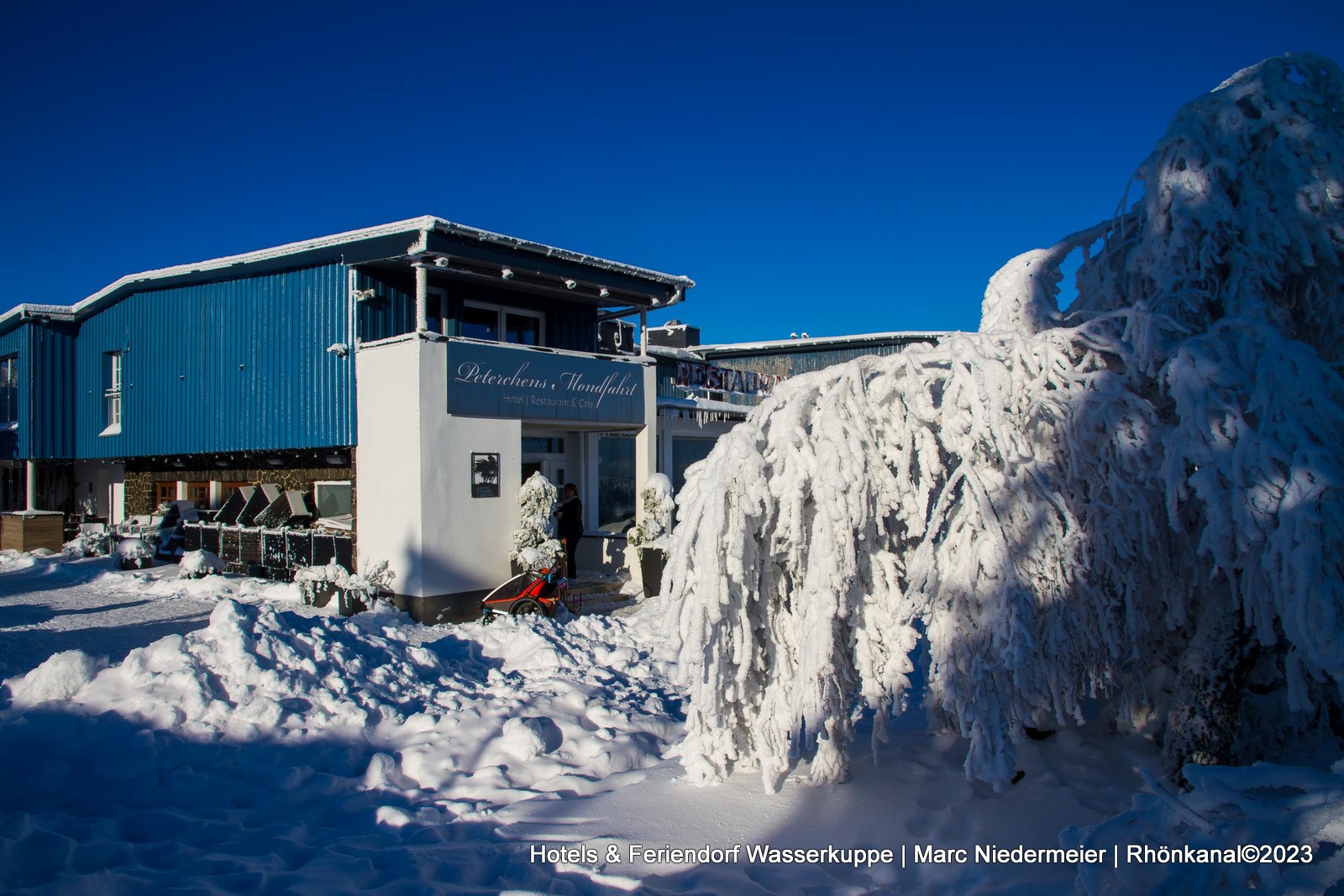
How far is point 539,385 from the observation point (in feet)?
42.2

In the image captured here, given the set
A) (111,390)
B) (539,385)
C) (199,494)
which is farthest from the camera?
(111,390)

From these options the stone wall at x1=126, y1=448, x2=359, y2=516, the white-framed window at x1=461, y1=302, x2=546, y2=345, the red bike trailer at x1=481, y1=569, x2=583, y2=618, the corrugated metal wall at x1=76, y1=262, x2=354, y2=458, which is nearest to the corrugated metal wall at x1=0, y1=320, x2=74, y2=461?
the corrugated metal wall at x1=76, y1=262, x2=354, y2=458

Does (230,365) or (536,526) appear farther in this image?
(230,365)

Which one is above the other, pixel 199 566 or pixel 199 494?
pixel 199 494

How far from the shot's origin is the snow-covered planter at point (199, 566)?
1435cm

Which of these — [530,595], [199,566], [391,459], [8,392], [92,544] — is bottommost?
[530,595]

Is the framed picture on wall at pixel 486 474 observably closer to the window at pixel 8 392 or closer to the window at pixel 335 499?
the window at pixel 335 499

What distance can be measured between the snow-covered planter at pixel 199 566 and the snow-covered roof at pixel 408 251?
17.1 ft

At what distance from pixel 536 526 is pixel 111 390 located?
44.6ft

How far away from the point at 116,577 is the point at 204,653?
10484 mm

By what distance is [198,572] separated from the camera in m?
14.4

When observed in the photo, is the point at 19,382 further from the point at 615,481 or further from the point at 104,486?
Result: the point at 615,481

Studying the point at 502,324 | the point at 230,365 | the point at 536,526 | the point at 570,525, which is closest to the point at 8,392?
the point at 230,365

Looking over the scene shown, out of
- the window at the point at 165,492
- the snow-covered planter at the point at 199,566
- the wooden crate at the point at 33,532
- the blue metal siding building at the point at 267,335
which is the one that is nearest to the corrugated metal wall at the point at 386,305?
the blue metal siding building at the point at 267,335
